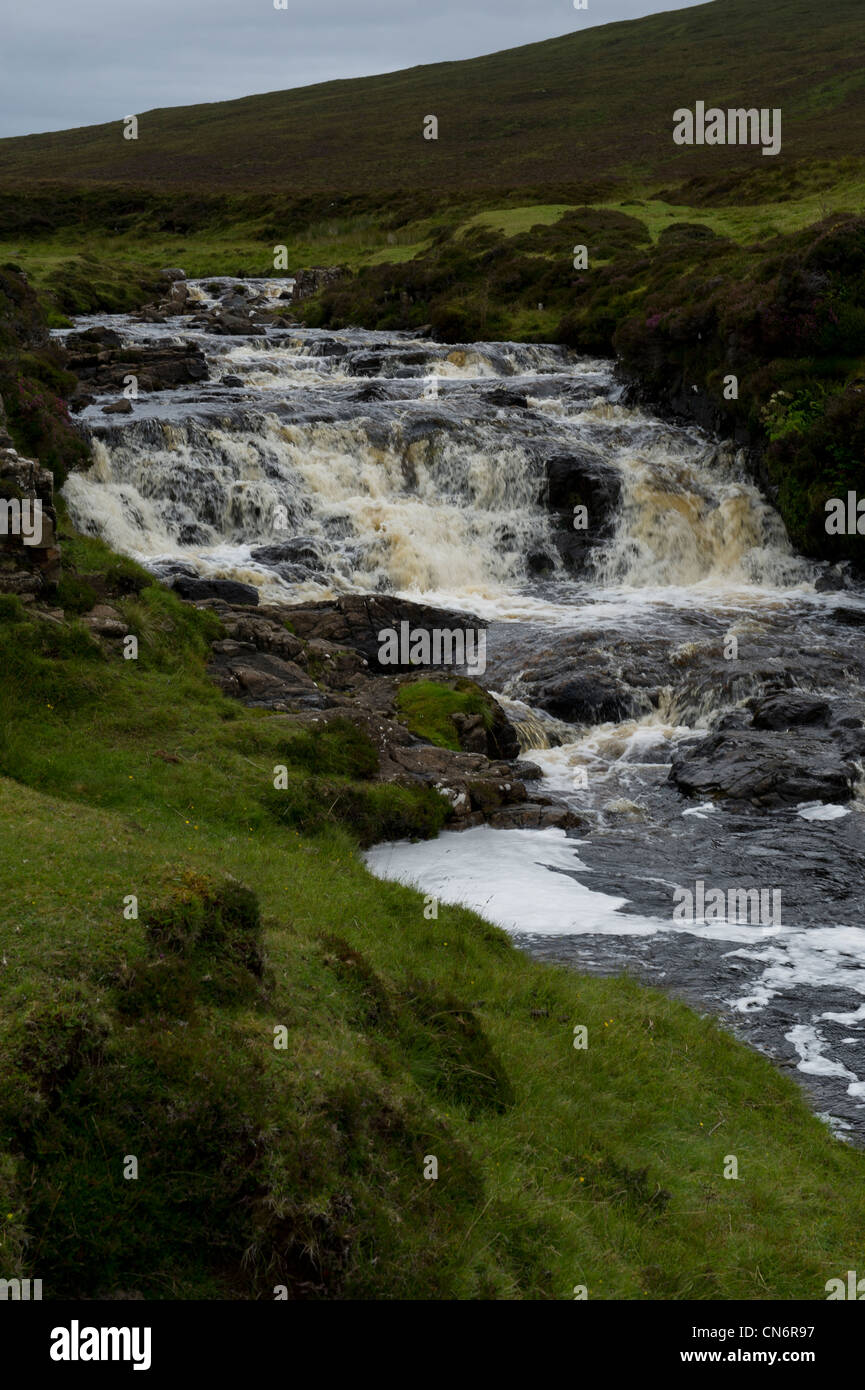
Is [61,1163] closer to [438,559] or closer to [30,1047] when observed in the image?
[30,1047]

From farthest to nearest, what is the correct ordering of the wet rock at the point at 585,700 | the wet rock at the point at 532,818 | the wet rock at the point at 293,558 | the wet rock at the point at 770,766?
the wet rock at the point at 293,558 → the wet rock at the point at 585,700 → the wet rock at the point at 770,766 → the wet rock at the point at 532,818

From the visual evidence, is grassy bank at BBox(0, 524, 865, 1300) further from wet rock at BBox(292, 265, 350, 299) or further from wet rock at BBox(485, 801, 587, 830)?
wet rock at BBox(292, 265, 350, 299)

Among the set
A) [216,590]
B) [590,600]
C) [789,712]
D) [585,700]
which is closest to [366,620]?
[216,590]

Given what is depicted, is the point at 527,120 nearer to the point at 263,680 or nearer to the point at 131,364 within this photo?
the point at 131,364

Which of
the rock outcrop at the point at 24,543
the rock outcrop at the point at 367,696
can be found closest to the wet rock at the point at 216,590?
the rock outcrop at the point at 367,696

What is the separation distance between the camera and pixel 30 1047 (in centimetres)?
705

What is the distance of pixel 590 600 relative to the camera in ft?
106

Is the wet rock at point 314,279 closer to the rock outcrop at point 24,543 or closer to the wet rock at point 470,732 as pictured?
the rock outcrop at point 24,543

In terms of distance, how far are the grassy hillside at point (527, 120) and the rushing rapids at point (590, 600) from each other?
50126 millimetres

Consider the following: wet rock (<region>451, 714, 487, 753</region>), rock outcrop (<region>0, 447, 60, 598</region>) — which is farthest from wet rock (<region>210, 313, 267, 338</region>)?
wet rock (<region>451, 714, 487, 753</region>)

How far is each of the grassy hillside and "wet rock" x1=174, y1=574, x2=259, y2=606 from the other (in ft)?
214

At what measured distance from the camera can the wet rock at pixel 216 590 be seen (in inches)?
1063

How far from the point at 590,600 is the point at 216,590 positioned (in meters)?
10.7

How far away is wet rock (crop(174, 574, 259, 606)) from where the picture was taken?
2700 centimetres
